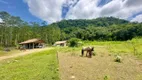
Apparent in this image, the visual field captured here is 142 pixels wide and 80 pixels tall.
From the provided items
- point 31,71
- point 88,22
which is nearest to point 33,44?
point 31,71

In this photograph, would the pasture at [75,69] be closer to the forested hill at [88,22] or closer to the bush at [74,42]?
the bush at [74,42]

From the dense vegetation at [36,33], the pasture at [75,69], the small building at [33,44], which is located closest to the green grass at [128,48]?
the pasture at [75,69]

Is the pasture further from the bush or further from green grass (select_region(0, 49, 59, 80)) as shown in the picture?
the bush

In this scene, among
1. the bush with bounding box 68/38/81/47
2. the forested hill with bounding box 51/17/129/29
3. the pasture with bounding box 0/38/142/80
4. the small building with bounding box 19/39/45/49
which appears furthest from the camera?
the forested hill with bounding box 51/17/129/29

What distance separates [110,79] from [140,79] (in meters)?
1.70

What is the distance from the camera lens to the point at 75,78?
9555 mm

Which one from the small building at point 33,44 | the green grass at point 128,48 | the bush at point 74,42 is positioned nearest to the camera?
the green grass at point 128,48

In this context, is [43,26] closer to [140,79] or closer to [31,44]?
[31,44]

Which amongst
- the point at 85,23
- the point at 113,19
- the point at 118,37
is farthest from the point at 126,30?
the point at 113,19

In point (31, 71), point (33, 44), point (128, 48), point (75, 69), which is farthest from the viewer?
point (33, 44)

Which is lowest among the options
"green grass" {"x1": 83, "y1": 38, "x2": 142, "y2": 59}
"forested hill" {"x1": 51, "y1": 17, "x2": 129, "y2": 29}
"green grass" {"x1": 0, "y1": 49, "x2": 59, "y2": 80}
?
"green grass" {"x1": 0, "y1": 49, "x2": 59, "y2": 80}

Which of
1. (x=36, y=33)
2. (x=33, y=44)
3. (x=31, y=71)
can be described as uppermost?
(x=36, y=33)

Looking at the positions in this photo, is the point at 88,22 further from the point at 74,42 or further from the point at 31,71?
the point at 31,71

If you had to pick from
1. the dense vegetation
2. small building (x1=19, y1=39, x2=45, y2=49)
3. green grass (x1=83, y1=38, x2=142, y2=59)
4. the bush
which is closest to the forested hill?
the dense vegetation
